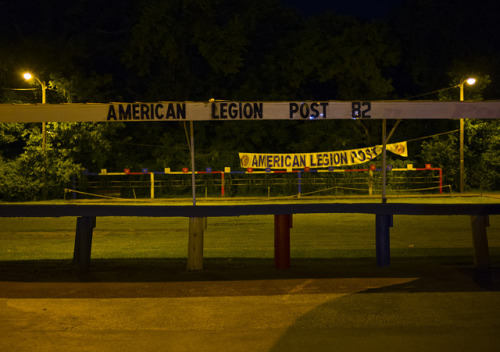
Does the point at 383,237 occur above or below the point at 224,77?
below

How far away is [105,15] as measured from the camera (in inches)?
2153

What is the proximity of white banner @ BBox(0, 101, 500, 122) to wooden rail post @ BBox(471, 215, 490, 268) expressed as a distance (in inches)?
110

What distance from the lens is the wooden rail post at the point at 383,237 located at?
915cm

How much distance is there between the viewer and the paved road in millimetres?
5781

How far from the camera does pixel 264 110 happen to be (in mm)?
11117

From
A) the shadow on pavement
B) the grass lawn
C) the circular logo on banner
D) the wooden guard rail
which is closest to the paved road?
the shadow on pavement

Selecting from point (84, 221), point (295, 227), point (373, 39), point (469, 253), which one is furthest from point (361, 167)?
point (84, 221)

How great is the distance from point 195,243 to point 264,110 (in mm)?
3164

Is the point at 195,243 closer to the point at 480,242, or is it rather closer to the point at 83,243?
the point at 83,243

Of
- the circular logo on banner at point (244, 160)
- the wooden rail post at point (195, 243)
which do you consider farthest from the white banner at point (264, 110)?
the circular logo on banner at point (244, 160)

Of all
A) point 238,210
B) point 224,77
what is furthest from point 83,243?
point 224,77

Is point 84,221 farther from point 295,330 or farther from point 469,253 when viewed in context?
point 469,253

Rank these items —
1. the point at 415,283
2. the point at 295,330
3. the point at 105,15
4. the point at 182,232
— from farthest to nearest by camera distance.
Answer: the point at 105,15
the point at 182,232
the point at 415,283
the point at 295,330

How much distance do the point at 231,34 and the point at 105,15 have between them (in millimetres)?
16562
